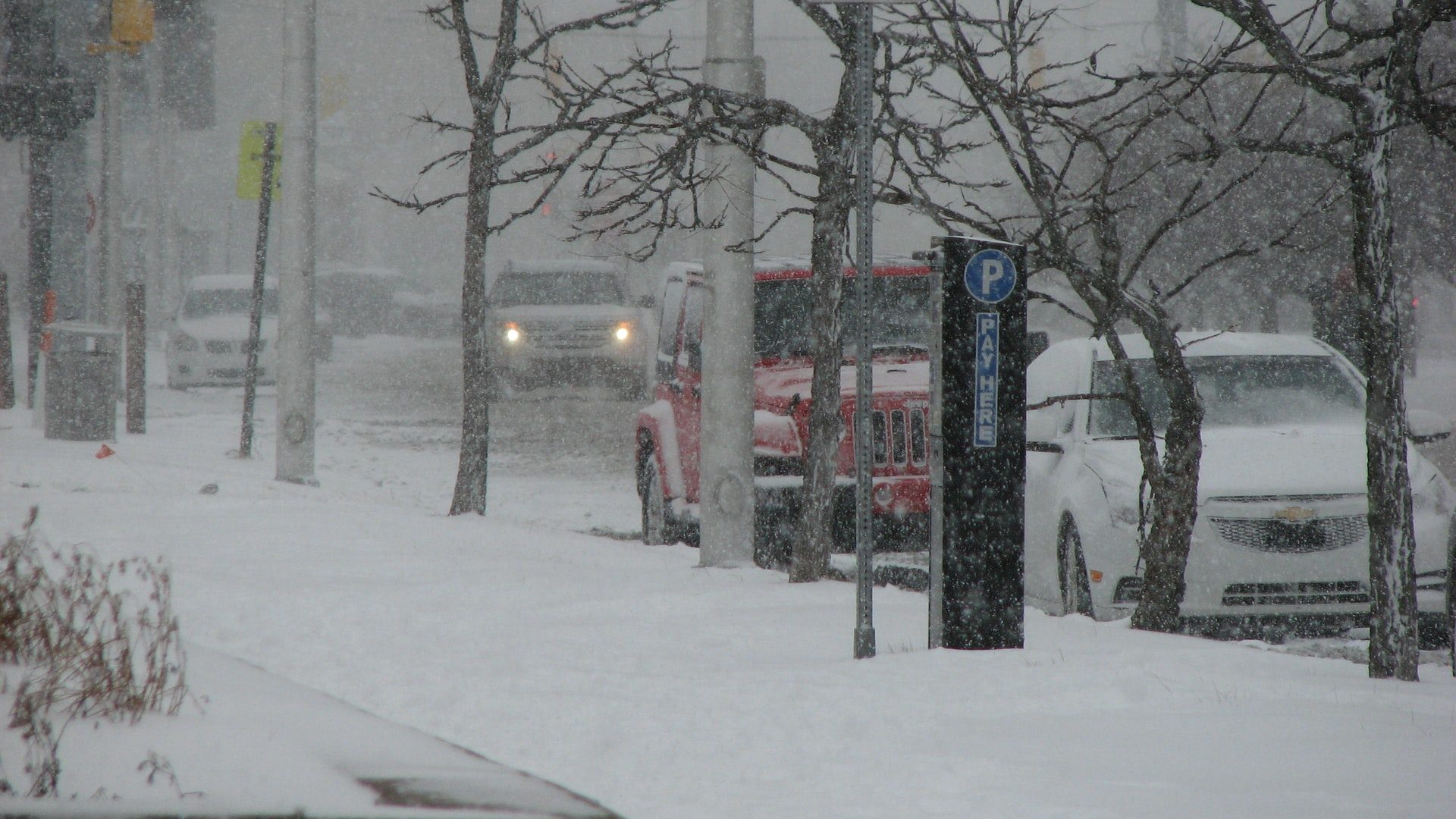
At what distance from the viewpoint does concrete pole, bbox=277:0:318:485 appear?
14.5m

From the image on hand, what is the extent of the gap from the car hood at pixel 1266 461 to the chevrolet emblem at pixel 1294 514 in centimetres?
9

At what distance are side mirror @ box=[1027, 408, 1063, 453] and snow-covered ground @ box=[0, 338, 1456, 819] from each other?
1.11 m

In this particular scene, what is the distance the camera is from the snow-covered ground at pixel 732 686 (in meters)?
4.32

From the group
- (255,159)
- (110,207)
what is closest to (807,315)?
(255,159)

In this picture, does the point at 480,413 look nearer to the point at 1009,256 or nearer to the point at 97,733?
the point at 1009,256

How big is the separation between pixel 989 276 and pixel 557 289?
650 inches

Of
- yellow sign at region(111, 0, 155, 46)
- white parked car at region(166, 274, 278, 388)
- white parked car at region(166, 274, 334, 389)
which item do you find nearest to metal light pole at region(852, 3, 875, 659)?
yellow sign at region(111, 0, 155, 46)

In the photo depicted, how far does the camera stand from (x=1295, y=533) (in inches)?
297

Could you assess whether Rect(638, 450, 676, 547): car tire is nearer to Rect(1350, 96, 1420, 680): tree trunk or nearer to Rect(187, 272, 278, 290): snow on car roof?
Rect(1350, 96, 1420, 680): tree trunk

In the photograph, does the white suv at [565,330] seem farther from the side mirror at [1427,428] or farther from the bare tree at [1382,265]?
the bare tree at [1382,265]

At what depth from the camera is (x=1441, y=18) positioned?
611cm

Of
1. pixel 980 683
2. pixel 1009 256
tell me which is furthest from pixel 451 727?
pixel 1009 256

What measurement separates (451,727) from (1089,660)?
95.0 inches

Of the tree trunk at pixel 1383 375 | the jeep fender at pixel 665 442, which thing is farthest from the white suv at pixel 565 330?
the tree trunk at pixel 1383 375
